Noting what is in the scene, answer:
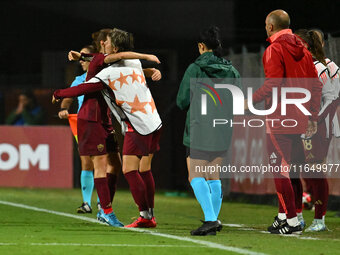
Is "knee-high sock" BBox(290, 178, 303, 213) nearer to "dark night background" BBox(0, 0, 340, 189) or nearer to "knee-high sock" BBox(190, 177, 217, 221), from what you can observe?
"knee-high sock" BBox(190, 177, 217, 221)

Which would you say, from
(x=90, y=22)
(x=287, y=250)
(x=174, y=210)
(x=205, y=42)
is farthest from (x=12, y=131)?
(x=90, y=22)

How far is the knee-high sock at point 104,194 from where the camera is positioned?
349 inches

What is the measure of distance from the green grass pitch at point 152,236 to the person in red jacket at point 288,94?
399mm

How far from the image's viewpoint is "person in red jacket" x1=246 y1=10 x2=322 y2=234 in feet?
26.0

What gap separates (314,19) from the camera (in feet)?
77.2

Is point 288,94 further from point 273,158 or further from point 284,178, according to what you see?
point 284,178

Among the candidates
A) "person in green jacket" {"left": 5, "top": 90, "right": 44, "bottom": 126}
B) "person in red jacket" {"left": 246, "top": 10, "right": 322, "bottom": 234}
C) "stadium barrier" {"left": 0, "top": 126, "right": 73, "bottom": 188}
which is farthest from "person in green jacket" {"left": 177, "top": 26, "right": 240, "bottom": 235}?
"person in green jacket" {"left": 5, "top": 90, "right": 44, "bottom": 126}

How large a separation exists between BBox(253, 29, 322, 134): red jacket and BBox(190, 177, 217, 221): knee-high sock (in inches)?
30.4

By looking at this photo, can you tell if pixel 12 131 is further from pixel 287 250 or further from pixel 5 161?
pixel 287 250

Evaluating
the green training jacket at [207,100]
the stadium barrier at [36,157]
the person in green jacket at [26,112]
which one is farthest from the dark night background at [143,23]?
the green training jacket at [207,100]

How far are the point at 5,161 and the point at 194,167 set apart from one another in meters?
8.20

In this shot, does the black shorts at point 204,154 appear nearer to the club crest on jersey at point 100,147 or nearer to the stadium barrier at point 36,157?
the club crest on jersey at point 100,147

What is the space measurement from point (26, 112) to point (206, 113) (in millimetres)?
9628

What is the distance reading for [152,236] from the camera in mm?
7871
